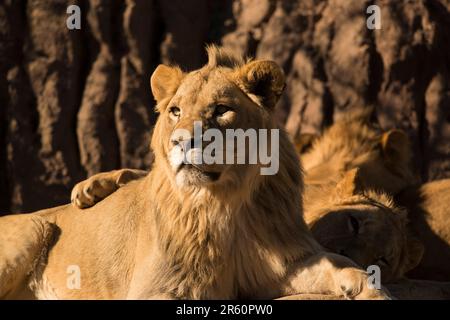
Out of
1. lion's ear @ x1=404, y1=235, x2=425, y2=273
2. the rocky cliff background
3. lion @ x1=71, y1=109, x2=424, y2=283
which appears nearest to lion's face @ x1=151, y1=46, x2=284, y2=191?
lion @ x1=71, y1=109, x2=424, y2=283

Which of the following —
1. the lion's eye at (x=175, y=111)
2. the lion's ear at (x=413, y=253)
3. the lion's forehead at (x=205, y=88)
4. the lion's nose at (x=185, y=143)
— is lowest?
the lion's ear at (x=413, y=253)

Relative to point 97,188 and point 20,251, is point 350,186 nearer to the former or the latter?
point 97,188

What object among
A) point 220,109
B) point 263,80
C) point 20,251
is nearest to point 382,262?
point 263,80

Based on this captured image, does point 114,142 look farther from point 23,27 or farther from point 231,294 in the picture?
point 231,294

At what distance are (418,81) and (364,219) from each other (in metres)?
3.00

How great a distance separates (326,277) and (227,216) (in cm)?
56

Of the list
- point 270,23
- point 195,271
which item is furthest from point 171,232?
point 270,23

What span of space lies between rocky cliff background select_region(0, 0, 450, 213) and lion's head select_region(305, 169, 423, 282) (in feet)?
7.87

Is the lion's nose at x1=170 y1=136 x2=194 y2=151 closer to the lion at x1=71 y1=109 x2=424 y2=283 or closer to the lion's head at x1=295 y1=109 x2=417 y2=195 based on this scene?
the lion at x1=71 y1=109 x2=424 y2=283

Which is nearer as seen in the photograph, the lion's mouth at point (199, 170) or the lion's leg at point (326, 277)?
the lion's mouth at point (199, 170)

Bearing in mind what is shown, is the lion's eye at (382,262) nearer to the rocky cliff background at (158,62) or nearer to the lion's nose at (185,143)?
the lion's nose at (185,143)

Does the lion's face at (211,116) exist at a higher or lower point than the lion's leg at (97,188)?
higher

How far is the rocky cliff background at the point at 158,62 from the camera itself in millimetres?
8156

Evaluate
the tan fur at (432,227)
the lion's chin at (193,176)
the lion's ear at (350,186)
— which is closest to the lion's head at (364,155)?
the tan fur at (432,227)
